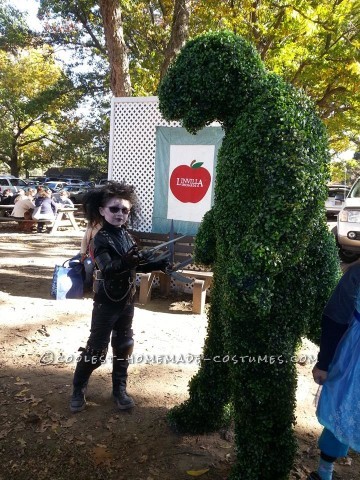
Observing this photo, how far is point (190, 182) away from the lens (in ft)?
21.2

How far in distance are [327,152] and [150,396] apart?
7.77ft

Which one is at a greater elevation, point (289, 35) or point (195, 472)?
point (289, 35)

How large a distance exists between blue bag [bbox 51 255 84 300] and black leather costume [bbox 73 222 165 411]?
2.97 metres

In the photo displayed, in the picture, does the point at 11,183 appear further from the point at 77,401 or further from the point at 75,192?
the point at 77,401

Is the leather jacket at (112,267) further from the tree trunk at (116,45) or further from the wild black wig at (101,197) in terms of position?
the tree trunk at (116,45)

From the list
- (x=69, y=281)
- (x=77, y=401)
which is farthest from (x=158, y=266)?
(x=69, y=281)

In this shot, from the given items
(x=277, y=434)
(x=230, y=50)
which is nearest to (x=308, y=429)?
(x=277, y=434)

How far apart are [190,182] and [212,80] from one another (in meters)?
4.21

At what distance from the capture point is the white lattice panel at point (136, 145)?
6.73 m

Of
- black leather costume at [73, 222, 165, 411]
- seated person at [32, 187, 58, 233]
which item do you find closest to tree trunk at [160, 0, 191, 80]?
black leather costume at [73, 222, 165, 411]

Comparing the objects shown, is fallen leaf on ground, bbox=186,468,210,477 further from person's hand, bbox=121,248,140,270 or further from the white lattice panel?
the white lattice panel

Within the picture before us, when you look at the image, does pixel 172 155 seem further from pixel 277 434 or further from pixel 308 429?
pixel 277 434

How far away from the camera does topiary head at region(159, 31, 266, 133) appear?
226cm

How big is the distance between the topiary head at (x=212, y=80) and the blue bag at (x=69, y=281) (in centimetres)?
396
